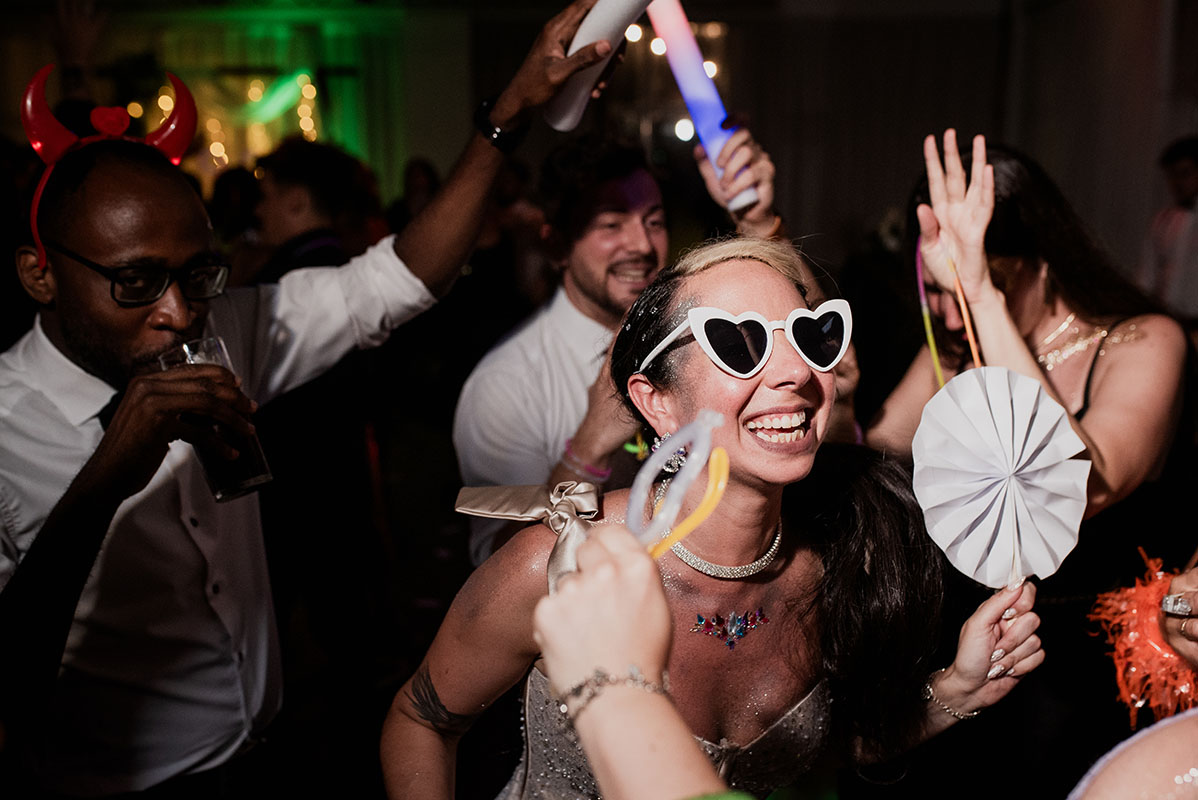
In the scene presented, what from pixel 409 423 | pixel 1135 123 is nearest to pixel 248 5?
pixel 409 423

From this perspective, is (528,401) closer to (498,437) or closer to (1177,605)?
(498,437)

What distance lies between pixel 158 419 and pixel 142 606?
1.63ft

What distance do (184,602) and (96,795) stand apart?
0.38 meters

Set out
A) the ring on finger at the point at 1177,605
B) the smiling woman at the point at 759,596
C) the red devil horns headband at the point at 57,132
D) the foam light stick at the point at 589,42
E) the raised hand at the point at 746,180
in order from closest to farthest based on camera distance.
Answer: the ring on finger at the point at 1177,605, the smiling woman at the point at 759,596, the red devil horns headband at the point at 57,132, the foam light stick at the point at 589,42, the raised hand at the point at 746,180

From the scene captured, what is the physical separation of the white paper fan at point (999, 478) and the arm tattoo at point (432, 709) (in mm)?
882

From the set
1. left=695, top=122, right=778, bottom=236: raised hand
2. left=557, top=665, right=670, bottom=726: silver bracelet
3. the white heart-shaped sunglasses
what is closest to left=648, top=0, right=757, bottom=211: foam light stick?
left=695, top=122, right=778, bottom=236: raised hand

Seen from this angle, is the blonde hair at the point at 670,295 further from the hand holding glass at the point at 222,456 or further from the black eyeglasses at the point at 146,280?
the black eyeglasses at the point at 146,280

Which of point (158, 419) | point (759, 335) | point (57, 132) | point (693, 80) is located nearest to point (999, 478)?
point (759, 335)

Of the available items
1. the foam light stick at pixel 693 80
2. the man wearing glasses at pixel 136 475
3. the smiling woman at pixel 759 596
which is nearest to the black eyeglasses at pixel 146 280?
the man wearing glasses at pixel 136 475

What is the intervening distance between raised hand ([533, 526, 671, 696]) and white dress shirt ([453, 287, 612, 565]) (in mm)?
1457

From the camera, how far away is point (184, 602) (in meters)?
1.79

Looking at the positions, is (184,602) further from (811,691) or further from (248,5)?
(248,5)

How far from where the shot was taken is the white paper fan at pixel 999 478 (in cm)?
142

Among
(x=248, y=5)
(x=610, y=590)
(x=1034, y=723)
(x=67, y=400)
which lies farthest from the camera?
(x=248, y=5)
